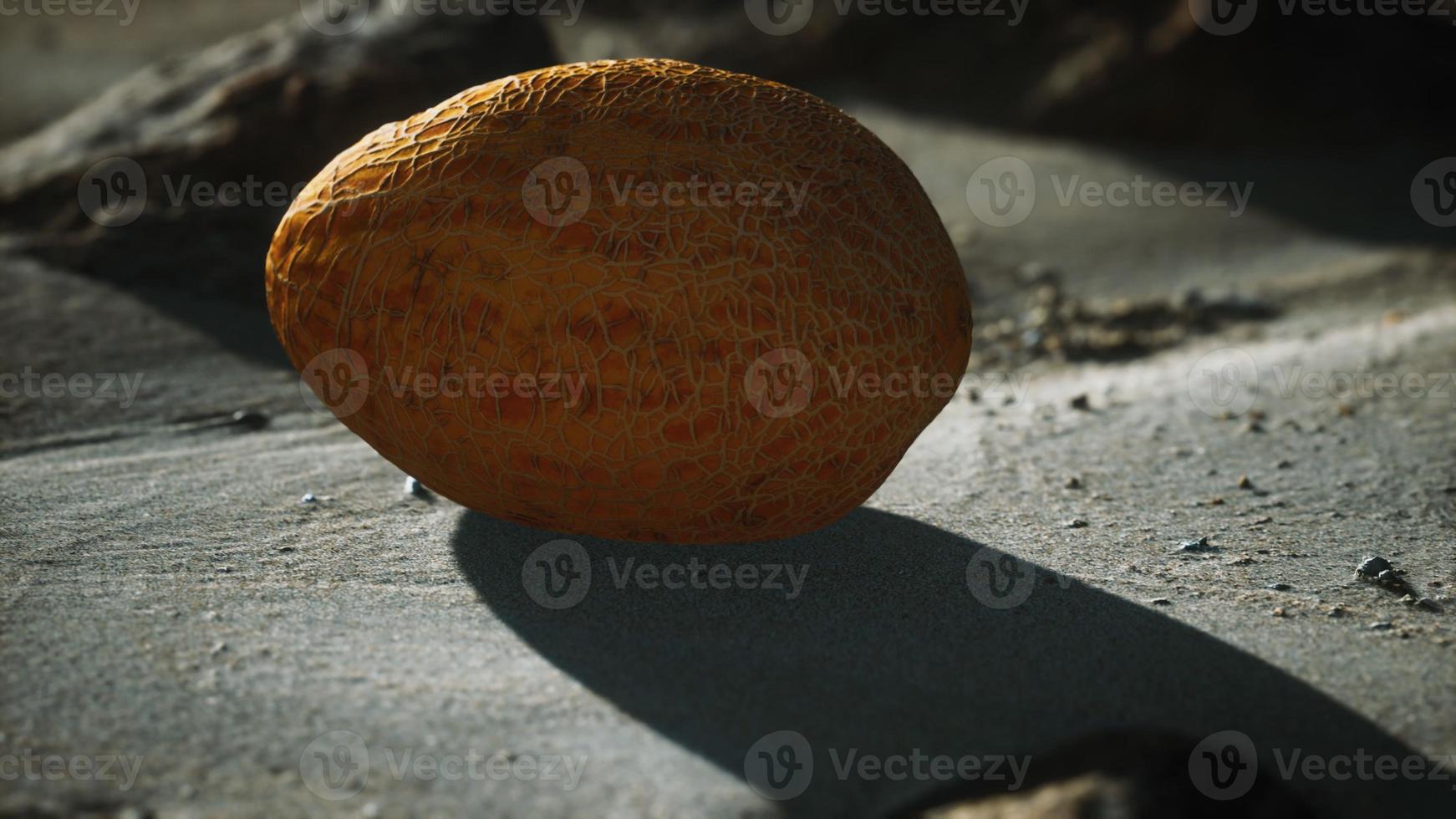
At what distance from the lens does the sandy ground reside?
7.83 ft

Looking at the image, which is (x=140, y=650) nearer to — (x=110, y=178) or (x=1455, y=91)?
(x=110, y=178)

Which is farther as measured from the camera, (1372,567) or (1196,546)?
(1196,546)

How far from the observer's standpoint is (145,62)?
390 inches

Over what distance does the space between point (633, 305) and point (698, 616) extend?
0.74m

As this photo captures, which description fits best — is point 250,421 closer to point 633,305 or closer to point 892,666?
point 633,305

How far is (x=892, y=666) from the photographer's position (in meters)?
2.74

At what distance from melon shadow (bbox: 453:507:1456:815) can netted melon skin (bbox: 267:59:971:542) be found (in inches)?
7.9

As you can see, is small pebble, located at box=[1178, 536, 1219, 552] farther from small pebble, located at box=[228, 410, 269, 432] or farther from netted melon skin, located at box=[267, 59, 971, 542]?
small pebble, located at box=[228, 410, 269, 432]

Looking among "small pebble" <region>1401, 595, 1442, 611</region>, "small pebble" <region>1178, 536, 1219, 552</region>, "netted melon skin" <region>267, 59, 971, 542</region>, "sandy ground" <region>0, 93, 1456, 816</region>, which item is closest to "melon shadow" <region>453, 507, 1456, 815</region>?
"sandy ground" <region>0, 93, 1456, 816</region>

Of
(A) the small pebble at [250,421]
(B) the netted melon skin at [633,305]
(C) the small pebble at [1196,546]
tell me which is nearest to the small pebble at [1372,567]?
(C) the small pebble at [1196,546]

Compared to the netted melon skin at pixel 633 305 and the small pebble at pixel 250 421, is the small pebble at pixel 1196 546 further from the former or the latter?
the small pebble at pixel 250 421

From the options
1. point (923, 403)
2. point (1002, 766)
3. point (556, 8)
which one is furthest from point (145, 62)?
point (1002, 766)

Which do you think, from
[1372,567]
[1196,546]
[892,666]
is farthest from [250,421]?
[1372,567]

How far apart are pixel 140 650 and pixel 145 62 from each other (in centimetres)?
861
